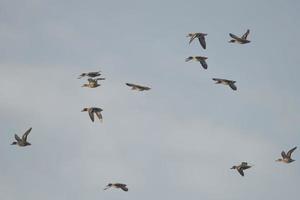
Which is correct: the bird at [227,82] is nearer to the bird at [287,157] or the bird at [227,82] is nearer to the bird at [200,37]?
the bird at [200,37]

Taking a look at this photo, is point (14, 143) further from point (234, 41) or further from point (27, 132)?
point (234, 41)

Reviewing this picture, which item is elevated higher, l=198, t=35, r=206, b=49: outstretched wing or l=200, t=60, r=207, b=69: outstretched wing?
l=198, t=35, r=206, b=49: outstretched wing

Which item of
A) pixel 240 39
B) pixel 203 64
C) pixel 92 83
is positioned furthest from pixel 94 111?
pixel 240 39

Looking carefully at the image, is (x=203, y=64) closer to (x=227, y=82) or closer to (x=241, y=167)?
(x=227, y=82)

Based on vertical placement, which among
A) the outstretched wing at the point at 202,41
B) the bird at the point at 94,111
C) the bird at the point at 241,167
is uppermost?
the outstretched wing at the point at 202,41

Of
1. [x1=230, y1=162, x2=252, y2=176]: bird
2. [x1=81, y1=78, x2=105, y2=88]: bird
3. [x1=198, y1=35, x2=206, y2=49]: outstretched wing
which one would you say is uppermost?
[x1=198, y1=35, x2=206, y2=49]: outstretched wing

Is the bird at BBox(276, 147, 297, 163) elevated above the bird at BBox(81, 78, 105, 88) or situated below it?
below

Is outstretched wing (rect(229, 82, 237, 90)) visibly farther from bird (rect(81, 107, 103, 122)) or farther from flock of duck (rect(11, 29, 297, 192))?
bird (rect(81, 107, 103, 122))

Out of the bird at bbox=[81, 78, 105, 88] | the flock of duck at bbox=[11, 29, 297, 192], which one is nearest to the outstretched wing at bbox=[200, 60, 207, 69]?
the flock of duck at bbox=[11, 29, 297, 192]

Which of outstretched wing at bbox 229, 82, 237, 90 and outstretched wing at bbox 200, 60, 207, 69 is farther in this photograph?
outstretched wing at bbox 229, 82, 237, 90

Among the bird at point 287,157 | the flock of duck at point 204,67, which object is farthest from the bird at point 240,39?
the bird at point 287,157

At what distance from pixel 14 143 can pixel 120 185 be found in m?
12.6

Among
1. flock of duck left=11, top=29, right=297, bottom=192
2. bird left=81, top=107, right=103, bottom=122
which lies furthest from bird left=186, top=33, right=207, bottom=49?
bird left=81, top=107, right=103, bottom=122

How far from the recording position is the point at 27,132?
73750mm
